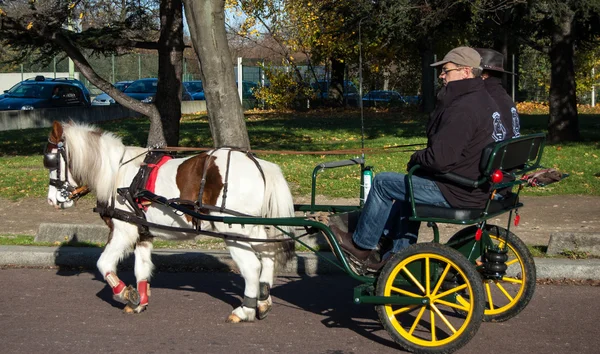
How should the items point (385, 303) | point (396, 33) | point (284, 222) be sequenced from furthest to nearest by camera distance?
point (396, 33) < point (284, 222) < point (385, 303)

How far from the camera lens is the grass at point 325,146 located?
12.8m

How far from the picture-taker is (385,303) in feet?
18.3

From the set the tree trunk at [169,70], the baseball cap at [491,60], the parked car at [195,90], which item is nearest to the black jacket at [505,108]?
the baseball cap at [491,60]

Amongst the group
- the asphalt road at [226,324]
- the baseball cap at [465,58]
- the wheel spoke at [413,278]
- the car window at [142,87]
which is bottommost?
the asphalt road at [226,324]

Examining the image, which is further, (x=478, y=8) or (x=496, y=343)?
(x=478, y=8)

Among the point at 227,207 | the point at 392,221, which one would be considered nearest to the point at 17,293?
the point at 227,207

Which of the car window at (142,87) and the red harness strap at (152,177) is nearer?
the red harness strap at (152,177)

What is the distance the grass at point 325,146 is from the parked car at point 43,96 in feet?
10.6

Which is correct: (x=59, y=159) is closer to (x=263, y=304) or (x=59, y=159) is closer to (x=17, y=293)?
(x=17, y=293)

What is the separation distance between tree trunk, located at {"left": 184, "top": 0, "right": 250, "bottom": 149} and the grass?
182 cm

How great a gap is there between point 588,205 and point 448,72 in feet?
20.1

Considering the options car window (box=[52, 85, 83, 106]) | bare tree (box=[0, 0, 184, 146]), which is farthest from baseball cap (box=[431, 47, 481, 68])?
car window (box=[52, 85, 83, 106])

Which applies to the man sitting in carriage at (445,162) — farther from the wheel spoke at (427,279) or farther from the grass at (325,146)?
the grass at (325,146)

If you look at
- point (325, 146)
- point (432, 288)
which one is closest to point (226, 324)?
point (432, 288)
